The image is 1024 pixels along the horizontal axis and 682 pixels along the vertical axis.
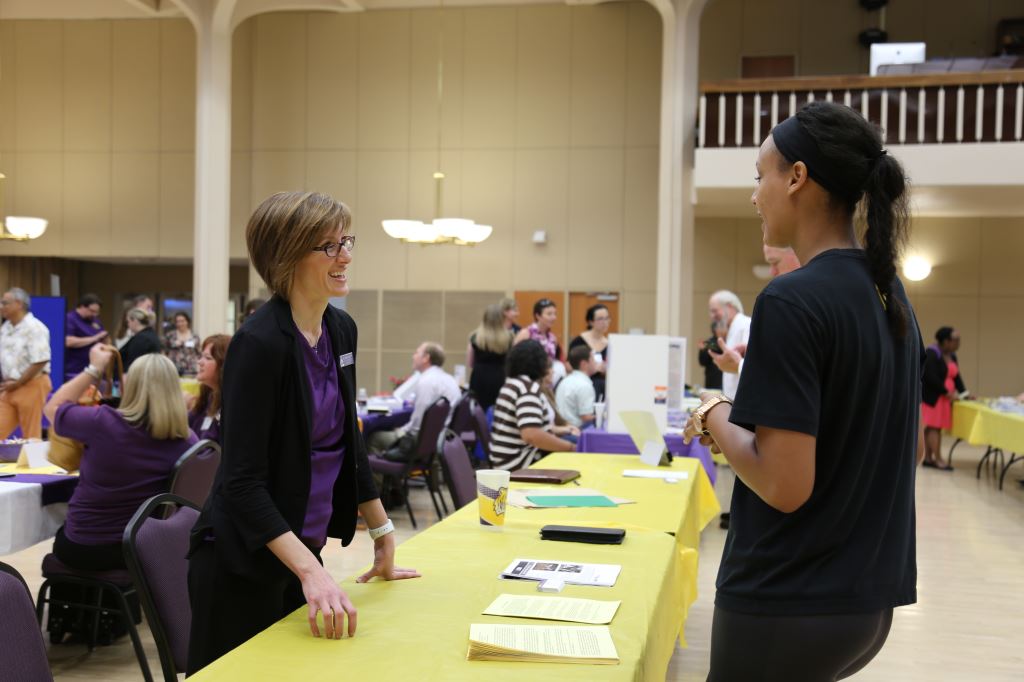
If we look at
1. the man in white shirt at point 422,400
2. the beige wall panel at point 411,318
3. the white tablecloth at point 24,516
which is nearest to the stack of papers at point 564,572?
the white tablecloth at point 24,516

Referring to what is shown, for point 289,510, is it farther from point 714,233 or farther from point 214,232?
point 714,233

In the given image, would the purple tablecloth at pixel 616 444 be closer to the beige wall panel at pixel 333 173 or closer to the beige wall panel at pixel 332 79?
the beige wall panel at pixel 333 173

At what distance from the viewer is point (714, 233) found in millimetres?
12750

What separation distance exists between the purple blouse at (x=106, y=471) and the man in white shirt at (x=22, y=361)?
467cm

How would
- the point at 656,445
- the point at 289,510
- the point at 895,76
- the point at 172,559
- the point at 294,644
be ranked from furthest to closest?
the point at 895,76 → the point at 656,445 → the point at 172,559 → the point at 289,510 → the point at 294,644

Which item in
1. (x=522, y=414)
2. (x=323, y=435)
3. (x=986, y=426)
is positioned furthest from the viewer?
(x=986, y=426)

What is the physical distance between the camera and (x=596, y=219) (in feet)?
40.5

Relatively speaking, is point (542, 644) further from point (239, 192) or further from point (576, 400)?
point (239, 192)

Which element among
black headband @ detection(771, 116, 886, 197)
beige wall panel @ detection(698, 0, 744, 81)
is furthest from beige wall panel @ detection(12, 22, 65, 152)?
black headband @ detection(771, 116, 886, 197)

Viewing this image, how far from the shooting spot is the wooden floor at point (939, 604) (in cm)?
371

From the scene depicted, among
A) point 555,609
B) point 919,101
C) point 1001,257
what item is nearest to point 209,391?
point 555,609

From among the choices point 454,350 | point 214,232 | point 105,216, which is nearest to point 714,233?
point 454,350

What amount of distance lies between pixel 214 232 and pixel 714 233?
6404mm

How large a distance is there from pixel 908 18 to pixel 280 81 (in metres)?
8.23
